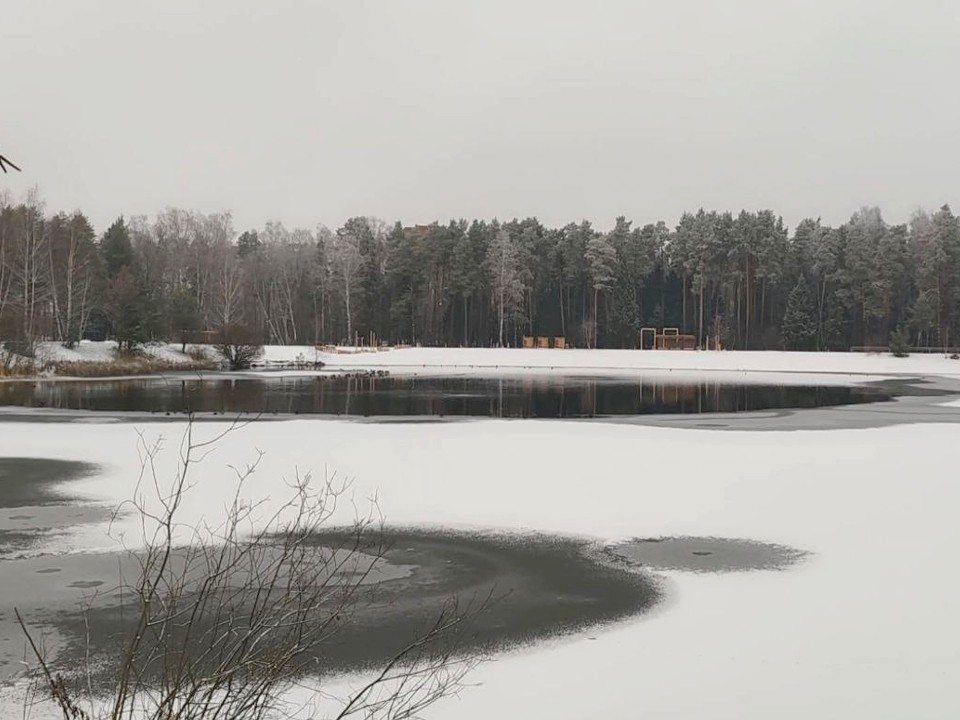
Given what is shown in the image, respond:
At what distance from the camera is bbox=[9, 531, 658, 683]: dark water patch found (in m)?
6.73

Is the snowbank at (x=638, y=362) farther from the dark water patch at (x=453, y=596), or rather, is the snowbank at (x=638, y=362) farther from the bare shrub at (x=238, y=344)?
the dark water patch at (x=453, y=596)

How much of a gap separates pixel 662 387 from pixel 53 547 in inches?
1306

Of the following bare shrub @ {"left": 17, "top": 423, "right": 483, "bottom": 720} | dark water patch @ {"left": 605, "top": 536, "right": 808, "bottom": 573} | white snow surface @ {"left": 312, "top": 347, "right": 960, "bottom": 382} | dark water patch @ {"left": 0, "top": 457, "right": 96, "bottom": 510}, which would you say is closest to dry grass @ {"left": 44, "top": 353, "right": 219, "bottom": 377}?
white snow surface @ {"left": 312, "top": 347, "right": 960, "bottom": 382}

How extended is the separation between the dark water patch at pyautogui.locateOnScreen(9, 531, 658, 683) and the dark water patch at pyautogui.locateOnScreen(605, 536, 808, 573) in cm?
48

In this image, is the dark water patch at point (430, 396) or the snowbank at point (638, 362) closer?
the dark water patch at point (430, 396)

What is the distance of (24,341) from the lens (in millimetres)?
49625

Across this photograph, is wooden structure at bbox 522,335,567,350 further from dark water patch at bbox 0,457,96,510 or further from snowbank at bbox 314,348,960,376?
dark water patch at bbox 0,457,96,510

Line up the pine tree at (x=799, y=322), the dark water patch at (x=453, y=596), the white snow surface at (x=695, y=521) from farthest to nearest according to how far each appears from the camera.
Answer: the pine tree at (x=799, y=322) → the dark water patch at (x=453, y=596) → the white snow surface at (x=695, y=521)

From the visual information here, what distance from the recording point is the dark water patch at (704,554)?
9.30 metres

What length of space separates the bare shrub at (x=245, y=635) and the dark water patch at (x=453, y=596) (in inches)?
4.3

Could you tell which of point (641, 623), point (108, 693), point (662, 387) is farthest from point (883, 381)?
point (108, 693)

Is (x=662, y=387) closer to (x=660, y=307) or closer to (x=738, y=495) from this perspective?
(x=738, y=495)

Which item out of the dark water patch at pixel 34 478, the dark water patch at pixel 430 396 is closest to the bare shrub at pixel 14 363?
the dark water patch at pixel 430 396

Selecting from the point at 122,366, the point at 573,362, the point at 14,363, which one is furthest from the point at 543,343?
the point at 14,363
